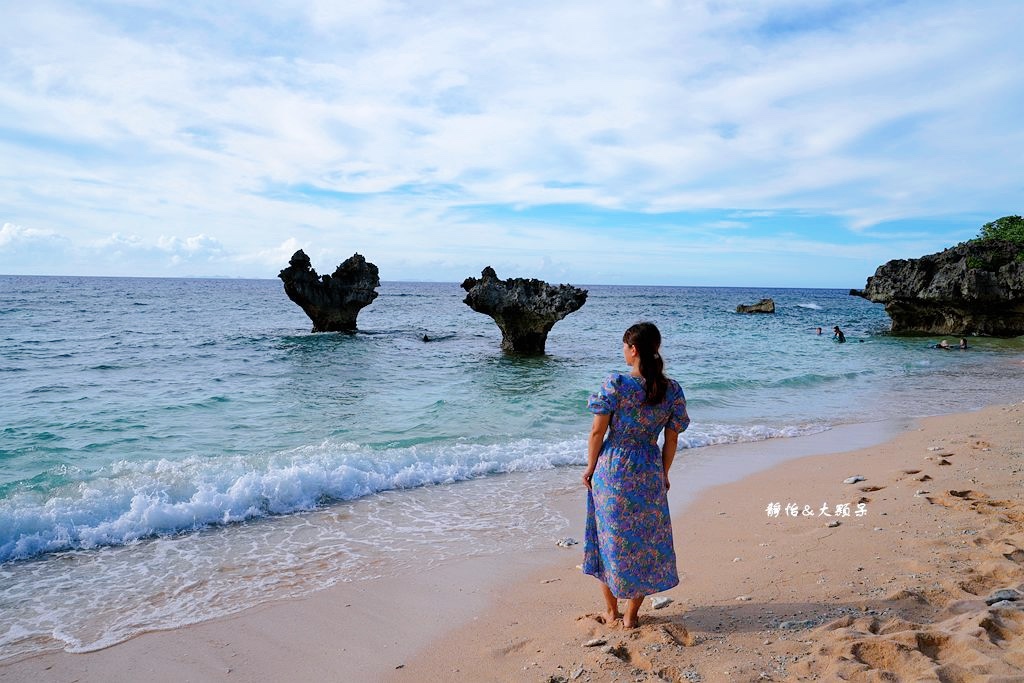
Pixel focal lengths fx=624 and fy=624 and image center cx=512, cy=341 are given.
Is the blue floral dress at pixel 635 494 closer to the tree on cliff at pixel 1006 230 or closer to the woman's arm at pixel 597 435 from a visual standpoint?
the woman's arm at pixel 597 435

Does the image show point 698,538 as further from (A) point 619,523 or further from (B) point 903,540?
(A) point 619,523

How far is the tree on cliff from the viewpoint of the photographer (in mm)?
32188

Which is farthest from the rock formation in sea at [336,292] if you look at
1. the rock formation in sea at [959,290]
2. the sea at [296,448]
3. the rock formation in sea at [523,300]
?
the rock formation in sea at [959,290]

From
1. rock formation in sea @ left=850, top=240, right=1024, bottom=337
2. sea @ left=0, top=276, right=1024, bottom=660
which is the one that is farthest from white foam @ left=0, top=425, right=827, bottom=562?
rock formation in sea @ left=850, top=240, right=1024, bottom=337

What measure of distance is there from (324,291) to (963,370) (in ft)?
91.7

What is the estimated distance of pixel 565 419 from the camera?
13.7 meters

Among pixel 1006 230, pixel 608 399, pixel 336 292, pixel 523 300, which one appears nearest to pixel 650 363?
pixel 608 399

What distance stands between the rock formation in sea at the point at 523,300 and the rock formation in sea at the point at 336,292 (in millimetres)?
8839

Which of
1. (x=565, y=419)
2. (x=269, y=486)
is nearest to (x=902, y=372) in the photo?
(x=565, y=419)

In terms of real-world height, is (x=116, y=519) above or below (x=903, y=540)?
below

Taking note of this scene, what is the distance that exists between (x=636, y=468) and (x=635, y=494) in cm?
18

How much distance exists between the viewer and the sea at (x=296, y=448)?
604 cm

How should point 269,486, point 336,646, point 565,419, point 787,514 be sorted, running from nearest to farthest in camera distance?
point 336,646 → point 787,514 → point 269,486 → point 565,419

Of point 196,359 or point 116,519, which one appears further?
point 196,359
